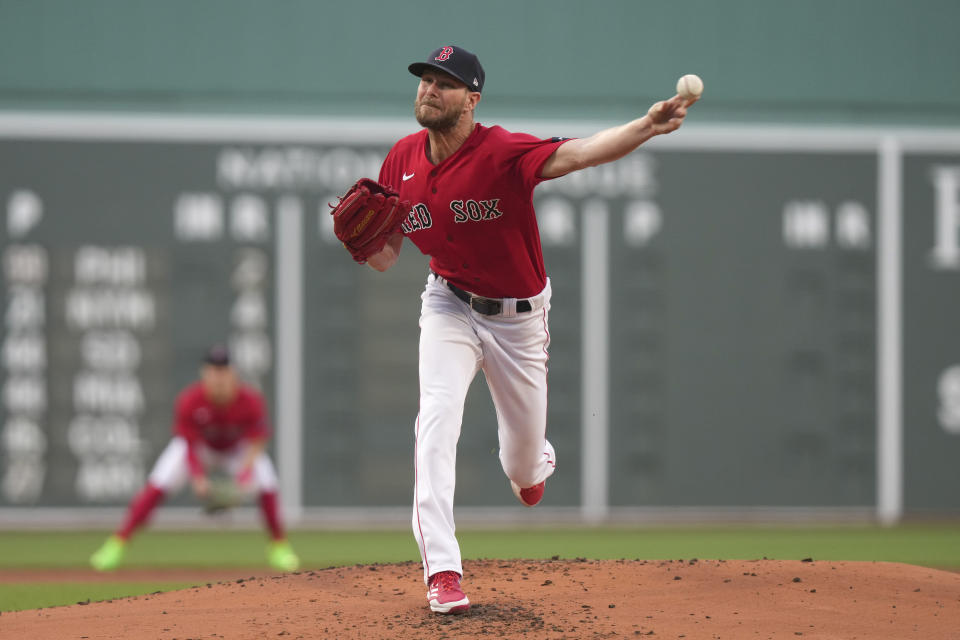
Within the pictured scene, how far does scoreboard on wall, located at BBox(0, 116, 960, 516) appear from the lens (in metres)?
7.64

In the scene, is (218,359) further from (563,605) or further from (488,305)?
(563,605)

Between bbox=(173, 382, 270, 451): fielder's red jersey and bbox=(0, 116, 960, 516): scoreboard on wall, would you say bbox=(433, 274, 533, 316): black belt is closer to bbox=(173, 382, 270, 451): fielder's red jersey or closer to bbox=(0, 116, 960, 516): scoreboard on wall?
bbox=(173, 382, 270, 451): fielder's red jersey

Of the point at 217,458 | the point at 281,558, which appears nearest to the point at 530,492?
the point at 281,558

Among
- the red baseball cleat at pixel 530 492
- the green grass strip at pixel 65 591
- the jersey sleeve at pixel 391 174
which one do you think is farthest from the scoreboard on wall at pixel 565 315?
the jersey sleeve at pixel 391 174

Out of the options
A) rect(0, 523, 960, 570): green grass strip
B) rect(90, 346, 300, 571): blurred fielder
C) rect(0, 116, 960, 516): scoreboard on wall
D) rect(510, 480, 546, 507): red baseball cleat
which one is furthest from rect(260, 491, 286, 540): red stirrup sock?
rect(510, 480, 546, 507): red baseball cleat

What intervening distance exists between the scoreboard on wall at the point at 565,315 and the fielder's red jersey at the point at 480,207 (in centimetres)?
387

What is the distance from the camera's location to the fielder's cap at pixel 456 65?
140 inches

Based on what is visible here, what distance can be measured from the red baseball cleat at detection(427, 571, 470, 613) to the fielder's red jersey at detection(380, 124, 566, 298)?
96 centimetres

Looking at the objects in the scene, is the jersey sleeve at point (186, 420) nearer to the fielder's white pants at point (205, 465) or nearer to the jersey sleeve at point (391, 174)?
the fielder's white pants at point (205, 465)

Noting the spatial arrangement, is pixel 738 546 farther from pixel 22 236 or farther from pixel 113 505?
pixel 22 236

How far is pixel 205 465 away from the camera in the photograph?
24.1 ft

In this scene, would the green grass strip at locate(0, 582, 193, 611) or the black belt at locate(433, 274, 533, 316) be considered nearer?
the black belt at locate(433, 274, 533, 316)

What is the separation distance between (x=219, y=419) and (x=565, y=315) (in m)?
2.48

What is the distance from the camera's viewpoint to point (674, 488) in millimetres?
7898
